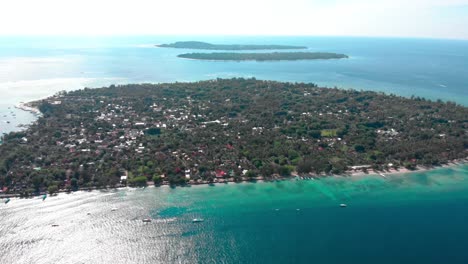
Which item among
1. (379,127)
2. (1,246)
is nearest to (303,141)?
(379,127)

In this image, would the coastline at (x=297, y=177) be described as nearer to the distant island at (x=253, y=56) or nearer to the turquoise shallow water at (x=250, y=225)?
the turquoise shallow water at (x=250, y=225)

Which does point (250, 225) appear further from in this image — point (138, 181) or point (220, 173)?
point (138, 181)

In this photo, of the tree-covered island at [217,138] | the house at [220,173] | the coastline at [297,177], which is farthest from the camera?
the tree-covered island at [217,138]

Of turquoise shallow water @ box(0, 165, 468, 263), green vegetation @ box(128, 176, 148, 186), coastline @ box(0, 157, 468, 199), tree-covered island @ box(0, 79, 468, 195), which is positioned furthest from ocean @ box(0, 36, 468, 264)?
Answer: tree-covered island @ box(0, 79, 468, 195)

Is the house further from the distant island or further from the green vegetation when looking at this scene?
the distant island

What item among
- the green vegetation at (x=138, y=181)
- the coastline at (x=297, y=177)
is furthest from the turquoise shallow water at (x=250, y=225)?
the green vegetation at (x=138, y=181)

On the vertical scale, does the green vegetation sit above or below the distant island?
Result: below

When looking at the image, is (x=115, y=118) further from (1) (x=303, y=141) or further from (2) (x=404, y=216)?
(2) (x=404, y=216)
